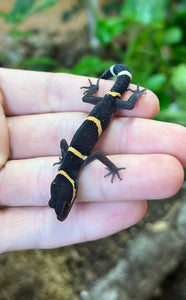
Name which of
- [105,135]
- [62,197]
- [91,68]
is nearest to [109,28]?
[91,68]

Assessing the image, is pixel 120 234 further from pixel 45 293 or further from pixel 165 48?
pixel 165 48

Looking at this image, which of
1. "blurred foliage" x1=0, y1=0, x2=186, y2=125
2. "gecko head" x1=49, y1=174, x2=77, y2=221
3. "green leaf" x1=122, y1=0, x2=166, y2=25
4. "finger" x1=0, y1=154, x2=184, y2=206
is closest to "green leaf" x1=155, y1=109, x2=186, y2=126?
"blurred foliage" x1=0, y1=0, x2=186, y2=125

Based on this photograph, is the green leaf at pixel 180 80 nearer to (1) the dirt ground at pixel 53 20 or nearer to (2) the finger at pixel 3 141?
(2) the finger at pixel 3 141

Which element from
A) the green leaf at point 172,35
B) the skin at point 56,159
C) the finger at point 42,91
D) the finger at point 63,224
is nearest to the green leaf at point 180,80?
the green leaf at point 172,35

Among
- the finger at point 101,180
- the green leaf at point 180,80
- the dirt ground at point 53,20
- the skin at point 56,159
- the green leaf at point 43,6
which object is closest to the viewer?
the finger at point 101,180

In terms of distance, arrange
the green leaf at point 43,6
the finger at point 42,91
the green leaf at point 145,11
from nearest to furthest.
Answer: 1. the finger at point 42,91
2. the green leaf at point 145,11
3. the green leaf at point 43,6

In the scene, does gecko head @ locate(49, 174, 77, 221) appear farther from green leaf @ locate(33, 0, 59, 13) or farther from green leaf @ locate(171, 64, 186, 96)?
green leaf @ locate(33, 0, 59, 13)
